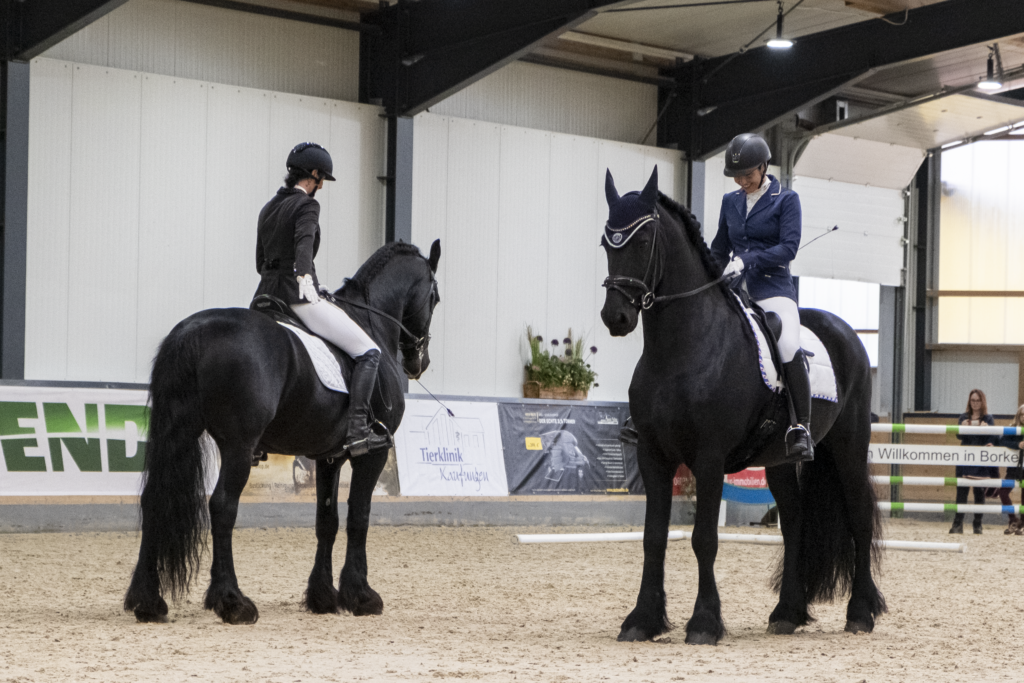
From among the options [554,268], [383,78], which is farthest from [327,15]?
[554,268]

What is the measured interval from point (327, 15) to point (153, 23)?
1910 mm

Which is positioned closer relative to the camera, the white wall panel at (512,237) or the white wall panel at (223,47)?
the white wall panel at (223,47)

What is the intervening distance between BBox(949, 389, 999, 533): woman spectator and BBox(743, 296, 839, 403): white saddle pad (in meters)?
8.13

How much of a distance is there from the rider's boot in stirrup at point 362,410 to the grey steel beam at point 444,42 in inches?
254

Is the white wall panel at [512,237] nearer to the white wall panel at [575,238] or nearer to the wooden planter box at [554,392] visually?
the white wall panel at [575,238]

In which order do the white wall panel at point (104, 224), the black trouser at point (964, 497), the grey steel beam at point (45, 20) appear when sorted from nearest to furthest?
1. the grey steel beam at point (45, 20)
2. the white wall panel at point (104, 224)
3. the black trouser at point (964, 497)

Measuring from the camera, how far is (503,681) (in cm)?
396

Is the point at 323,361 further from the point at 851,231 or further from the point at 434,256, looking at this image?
the point at 851,231

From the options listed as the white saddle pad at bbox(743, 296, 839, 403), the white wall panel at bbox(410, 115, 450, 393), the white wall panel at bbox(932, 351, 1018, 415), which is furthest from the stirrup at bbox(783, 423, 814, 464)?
the white wall panel at bbox(932, 351, 1018, 415)

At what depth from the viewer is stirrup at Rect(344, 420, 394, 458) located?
5.73 m

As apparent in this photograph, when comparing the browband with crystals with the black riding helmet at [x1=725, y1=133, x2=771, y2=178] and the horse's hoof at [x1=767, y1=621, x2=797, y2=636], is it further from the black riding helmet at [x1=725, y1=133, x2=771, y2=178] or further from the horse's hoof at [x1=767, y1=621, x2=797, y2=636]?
the horse's hoof at [x1=767, y1=621, x2=797, y2=636]

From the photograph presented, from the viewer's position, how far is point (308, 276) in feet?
18.7

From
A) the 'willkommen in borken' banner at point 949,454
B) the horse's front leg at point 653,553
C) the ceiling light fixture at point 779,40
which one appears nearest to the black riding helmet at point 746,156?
the horse's front leg at point 653,553

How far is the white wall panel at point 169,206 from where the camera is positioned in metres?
11.7
